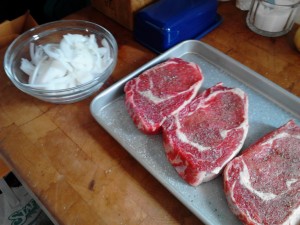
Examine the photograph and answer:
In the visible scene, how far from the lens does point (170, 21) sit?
1.02m

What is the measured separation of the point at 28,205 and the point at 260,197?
3.22ft

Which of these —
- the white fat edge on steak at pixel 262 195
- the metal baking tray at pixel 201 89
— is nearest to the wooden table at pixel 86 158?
the metal baking tray at pixel 201 89

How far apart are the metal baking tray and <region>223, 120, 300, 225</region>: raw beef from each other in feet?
0.14

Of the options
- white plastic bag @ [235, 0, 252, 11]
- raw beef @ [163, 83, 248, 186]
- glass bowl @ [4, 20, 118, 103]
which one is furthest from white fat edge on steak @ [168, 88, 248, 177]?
white plastic bag @ [235, 0, 252, 11]

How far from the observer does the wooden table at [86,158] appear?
→ 2.43 feet

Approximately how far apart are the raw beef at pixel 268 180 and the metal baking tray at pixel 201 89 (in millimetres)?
44

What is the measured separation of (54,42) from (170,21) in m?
0.41

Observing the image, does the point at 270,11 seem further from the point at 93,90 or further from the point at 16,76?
the point at 16,76

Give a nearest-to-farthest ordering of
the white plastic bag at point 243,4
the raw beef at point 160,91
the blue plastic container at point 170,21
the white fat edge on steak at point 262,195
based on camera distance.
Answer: the white fat edge on steak at point 262,195, the raw beef at point 160,91, the blue plastic container at point 170,21, the white plastic bag at point 243,4

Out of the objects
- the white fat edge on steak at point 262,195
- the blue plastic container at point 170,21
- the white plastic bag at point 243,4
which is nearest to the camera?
the white fat edge on steak at point 262,195

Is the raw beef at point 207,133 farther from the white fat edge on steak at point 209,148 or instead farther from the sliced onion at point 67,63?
the sliced onion at point 67,63

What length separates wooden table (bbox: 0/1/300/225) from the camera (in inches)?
29.2

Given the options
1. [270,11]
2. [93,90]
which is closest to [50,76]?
[93,90]

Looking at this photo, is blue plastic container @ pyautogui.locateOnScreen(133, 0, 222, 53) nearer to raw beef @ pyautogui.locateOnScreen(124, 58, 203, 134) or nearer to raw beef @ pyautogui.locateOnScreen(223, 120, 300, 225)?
raw beef @ pyautogui.locateOnScreen(124, 58, 203, 134)
